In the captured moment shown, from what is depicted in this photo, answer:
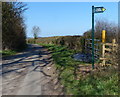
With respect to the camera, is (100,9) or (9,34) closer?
(100,9)

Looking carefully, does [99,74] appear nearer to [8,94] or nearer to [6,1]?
[8,94]

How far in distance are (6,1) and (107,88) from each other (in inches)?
1047

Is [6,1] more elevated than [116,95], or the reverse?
[6,1]

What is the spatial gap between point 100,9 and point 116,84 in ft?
14.1

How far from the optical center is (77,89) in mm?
7953

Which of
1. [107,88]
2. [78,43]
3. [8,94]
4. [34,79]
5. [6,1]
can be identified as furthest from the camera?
[6,1]

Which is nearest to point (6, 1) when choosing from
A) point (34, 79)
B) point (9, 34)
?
point (9, 34)

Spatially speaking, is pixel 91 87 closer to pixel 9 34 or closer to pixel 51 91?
pixel 51 91

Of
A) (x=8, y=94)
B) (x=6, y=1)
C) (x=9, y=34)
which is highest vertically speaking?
(x=6, y=1)

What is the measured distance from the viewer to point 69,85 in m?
8.76

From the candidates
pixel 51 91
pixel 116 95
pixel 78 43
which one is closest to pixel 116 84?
pixel 116 95

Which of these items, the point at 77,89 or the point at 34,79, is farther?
the point at 34,79

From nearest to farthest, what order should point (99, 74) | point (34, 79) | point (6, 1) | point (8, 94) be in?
point (8, 94), point (99, 74), point (34, 79), point (6, 1)

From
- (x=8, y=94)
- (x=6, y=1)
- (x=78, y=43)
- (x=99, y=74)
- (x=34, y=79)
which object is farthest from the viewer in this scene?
(x=6, y=1)
